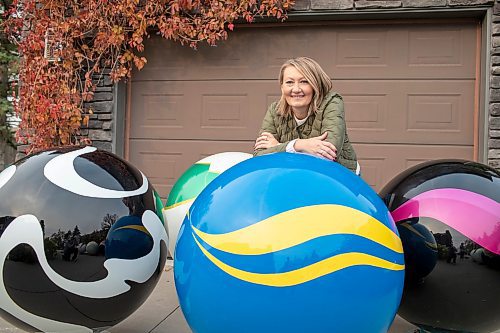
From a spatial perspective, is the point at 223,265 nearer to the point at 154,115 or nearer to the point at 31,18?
the point at 154,115

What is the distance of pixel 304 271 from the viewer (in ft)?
6.26

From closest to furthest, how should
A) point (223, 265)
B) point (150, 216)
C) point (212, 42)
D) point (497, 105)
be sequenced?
point (223, 265), point (150, 216), point (497, 105), point (212, 42)

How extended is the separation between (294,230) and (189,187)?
7.28ft

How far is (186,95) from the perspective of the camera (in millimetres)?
6160

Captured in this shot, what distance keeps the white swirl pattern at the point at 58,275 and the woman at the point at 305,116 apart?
3.01 ft

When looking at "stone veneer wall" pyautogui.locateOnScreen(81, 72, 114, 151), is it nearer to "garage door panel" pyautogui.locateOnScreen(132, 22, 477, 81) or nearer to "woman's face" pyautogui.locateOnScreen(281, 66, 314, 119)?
"garage door panel" pyautogui.locateOnScreen(132, 22, 477, 81)

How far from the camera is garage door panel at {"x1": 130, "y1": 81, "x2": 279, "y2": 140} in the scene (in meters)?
5.97

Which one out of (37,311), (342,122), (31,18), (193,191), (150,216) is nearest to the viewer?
(37,311)

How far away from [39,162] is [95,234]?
497 millimetres

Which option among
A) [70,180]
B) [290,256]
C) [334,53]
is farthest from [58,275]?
[334,53]

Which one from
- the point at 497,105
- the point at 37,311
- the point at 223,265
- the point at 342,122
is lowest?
the point at 37,311

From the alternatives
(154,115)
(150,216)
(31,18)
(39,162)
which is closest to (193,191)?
(150,216)

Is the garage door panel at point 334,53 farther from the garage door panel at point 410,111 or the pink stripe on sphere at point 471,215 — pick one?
the pink stripe on sphere at point 471,215

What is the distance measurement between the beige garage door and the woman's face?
8.84 ft
